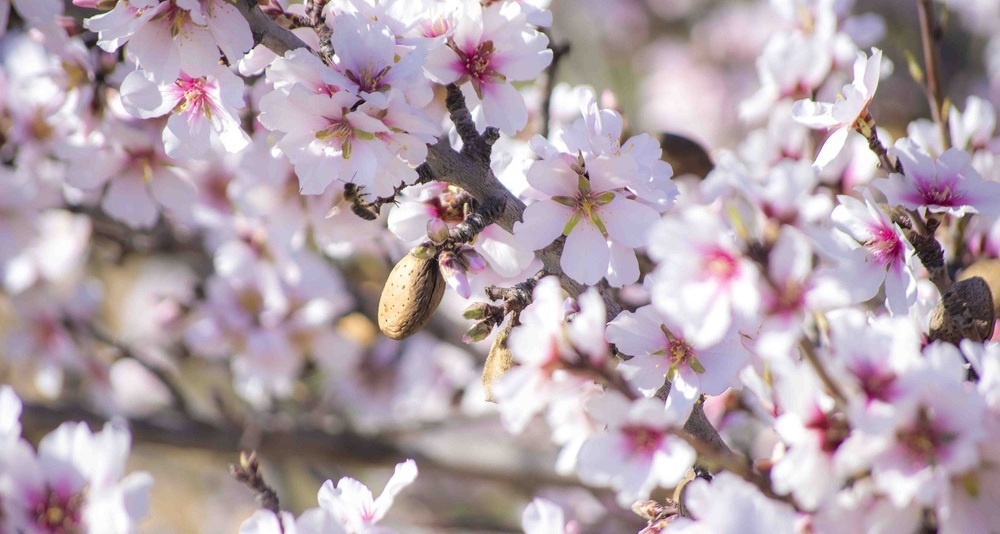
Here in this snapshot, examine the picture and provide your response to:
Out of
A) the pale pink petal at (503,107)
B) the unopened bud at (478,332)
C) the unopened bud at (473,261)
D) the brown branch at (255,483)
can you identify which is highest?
the pale pink petal at (503,107)

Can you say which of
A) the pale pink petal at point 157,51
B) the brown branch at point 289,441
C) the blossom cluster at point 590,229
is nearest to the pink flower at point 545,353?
the blossom cluster at point 590,229

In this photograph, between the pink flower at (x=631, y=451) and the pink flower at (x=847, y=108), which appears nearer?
the pink flower at (x=631, y=451)

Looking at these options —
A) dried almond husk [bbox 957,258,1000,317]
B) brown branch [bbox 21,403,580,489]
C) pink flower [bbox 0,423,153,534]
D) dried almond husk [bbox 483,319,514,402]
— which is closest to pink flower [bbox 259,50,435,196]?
dried almond husk [bbox 483,319,514,402]

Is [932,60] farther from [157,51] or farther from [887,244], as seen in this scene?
[157,51]

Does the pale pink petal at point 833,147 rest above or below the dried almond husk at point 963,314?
above

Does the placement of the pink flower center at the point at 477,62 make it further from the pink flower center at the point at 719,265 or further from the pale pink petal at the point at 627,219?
the pink flower center at the point at 719,265

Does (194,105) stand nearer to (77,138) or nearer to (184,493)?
(77,138)

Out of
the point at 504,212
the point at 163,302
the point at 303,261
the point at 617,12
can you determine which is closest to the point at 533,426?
the point at 303,261
